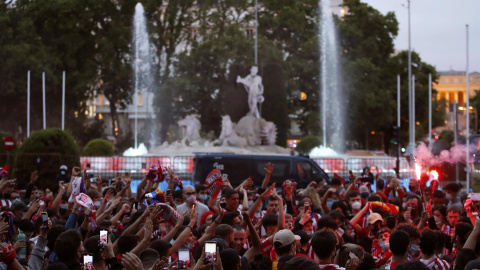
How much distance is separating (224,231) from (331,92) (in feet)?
158

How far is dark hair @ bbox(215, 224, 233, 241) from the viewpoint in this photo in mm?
7773

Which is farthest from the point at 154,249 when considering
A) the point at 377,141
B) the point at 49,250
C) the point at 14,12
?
the point at 377,141

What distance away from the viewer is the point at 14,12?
170ft

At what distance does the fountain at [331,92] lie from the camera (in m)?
54.7

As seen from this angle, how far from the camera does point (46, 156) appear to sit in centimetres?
2391

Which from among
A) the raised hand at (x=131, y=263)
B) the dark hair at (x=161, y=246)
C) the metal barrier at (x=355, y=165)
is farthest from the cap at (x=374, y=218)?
the metal barrier at (x=355, y=165)

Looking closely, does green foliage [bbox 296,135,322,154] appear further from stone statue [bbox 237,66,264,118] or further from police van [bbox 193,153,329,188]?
police van [bbox 193,153,329,188]

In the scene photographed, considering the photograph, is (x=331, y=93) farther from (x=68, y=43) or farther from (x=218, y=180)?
(x=218, y=180)

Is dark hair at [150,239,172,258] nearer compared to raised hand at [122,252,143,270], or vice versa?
raised hand at [122,252,143,270]

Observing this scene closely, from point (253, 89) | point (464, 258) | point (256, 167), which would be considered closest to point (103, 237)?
point (464, 258)

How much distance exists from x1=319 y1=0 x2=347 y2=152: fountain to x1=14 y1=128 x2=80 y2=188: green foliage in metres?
30.3

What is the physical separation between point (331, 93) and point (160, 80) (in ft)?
36.0

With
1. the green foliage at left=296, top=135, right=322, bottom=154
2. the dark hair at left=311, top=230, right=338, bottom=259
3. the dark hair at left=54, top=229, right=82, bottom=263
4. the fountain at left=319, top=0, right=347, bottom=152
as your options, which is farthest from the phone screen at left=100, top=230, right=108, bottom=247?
the fountain at left=319, top=0, right=347, bottom=152

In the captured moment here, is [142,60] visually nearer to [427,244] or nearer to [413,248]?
[413,248]
